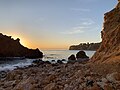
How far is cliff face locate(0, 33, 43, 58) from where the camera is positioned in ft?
Answer: 287

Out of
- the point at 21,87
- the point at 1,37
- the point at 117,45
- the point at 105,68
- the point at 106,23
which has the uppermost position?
the point at 1,37

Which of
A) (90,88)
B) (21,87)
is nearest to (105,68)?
(90,88)

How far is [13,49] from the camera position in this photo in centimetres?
9181

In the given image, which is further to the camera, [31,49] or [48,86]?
[31,49]

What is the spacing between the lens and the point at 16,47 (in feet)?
306

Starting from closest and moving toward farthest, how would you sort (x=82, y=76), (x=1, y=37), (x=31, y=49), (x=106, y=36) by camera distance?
1. (x=82, y=76)
2. (x=106, y=36)
3. (x=1, y=37)
4. (x=31, y=49)

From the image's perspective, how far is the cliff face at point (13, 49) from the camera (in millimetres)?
87500

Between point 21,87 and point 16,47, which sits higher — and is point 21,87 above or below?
below

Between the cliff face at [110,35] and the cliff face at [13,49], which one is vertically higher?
the cliff face at [13,49]

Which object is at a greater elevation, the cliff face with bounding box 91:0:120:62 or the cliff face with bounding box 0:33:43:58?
the cliff face with bounding box 0:33:43:58

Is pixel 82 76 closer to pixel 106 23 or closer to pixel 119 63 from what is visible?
pixel 119 63

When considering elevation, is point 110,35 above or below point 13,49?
below

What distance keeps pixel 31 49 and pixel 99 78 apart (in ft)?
286

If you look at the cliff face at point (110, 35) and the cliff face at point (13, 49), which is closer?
the cliff face at point (110, 35)
